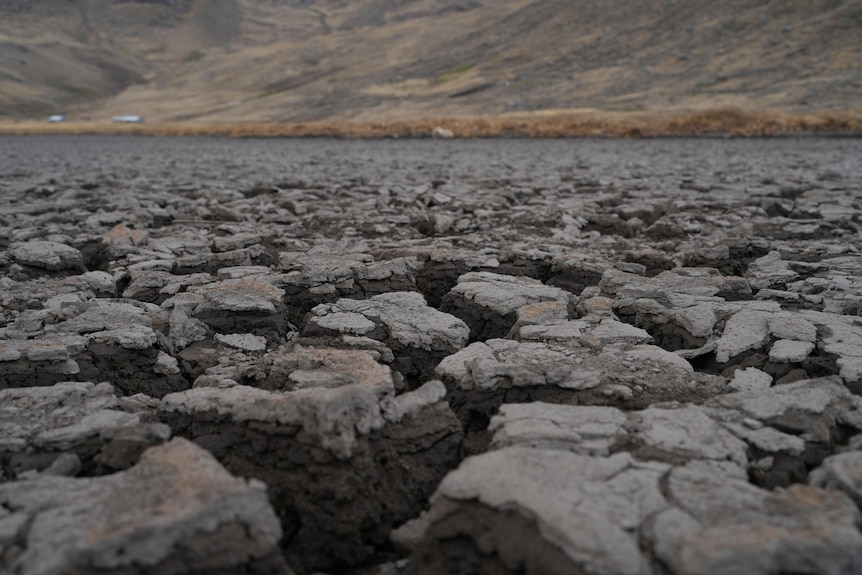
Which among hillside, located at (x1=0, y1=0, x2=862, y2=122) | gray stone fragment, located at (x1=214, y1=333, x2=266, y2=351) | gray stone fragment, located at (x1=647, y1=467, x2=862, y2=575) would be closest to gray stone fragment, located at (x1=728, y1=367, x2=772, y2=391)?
gray stone fragment, located at (x1=647, y1=467, x2=862, y2=575)

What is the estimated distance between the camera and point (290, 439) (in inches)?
66.9

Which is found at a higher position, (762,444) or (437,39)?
(437,39)

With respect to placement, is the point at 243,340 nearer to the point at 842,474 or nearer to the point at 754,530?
the point at 754,530

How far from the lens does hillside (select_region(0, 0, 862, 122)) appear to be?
2731 cm

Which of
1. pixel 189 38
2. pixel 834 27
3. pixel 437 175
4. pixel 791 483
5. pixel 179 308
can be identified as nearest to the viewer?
pixel 791 483

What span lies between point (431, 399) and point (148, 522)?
3.02ft

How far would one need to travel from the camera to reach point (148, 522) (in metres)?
1.26

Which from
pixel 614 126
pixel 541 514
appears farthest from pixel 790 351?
pixel 614 126

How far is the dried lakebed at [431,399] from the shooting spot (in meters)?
1.29

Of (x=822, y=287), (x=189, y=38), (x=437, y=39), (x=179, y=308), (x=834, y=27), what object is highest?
(x=189, y=38)

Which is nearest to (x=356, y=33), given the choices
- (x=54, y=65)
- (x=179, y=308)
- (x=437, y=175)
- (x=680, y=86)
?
(x=54, y=65)

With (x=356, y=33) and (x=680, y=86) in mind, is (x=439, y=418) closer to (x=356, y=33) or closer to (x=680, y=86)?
(x=680, y=86)

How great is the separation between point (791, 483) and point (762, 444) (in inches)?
5.2

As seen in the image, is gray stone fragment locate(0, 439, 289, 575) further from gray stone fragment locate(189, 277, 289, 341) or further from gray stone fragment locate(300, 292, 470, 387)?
gray stone fragment locate(189, 277, 289, 341)
